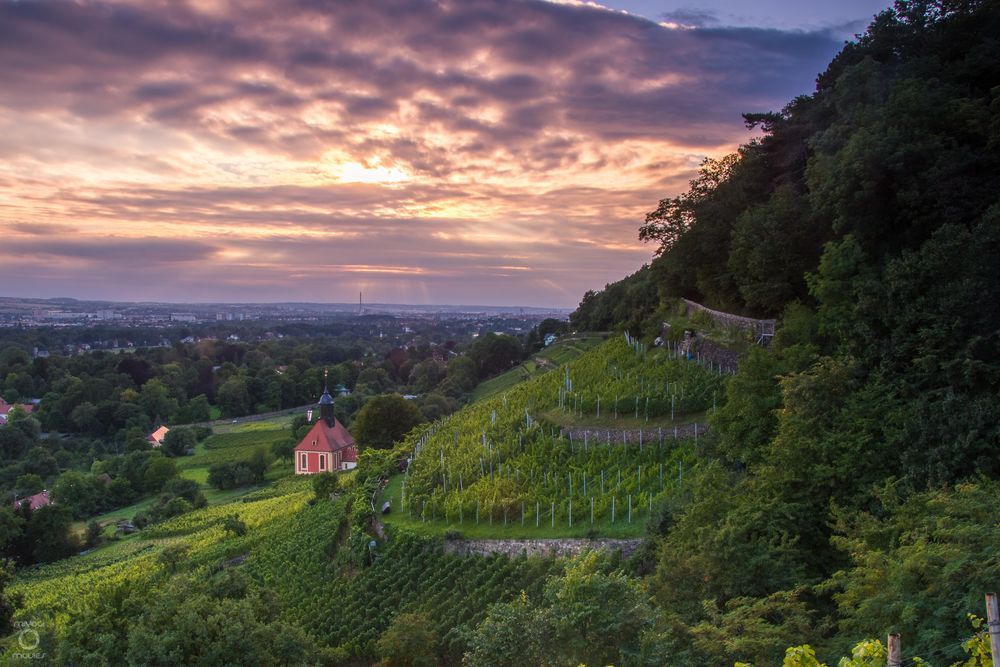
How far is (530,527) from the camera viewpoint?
2027 cm

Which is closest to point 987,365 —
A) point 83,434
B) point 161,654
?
point 161,654

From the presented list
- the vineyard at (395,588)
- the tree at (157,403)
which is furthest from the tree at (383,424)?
the tree at (157,403)

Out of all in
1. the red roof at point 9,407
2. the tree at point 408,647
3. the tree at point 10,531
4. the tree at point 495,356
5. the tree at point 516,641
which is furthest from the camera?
the red roof at point 9,407

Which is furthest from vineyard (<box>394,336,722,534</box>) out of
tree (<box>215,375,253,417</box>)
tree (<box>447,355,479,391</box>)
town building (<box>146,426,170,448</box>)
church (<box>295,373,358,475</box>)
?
tree (<box>215,375,253,417</box>)

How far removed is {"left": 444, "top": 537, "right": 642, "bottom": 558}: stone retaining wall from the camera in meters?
17.9

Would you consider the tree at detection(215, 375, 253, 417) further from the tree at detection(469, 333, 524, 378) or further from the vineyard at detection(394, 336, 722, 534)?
the vineyard at detection(394, 336, 722, 534)

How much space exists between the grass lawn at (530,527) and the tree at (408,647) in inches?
174

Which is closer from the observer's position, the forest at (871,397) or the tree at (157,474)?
the forest at (871,397)

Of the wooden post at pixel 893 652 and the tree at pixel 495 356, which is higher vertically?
the wooden post at pixel 893 652

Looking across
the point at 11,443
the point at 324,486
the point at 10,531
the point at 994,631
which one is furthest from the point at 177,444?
the point at 994,631

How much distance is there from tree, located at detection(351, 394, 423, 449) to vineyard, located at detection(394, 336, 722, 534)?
16046 millimetres

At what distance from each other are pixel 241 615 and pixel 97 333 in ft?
661

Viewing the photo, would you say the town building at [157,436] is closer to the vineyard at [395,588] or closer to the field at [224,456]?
the field at [224,456]

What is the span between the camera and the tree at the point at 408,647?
1568 cm
